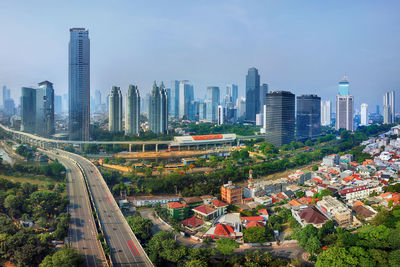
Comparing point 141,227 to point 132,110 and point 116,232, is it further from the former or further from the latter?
point 132,110

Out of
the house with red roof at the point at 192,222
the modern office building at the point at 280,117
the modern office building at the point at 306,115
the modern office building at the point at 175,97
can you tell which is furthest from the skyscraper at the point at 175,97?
the house with red roof at the point at 192,222

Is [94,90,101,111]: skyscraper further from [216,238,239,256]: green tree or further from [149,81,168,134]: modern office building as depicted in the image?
[216,238,239,256]: green tree

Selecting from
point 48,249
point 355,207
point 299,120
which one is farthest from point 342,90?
point 48,249

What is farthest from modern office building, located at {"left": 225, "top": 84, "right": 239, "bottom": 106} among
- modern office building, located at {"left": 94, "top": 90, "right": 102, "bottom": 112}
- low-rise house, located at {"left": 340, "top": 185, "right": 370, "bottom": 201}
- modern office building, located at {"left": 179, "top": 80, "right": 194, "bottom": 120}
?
low-rise house, located at {"left": 340, "top": 185, "right": 370, "bottom": 201}

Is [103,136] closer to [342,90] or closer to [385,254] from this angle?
[385,254]

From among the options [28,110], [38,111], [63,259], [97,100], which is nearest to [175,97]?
[97,100]
